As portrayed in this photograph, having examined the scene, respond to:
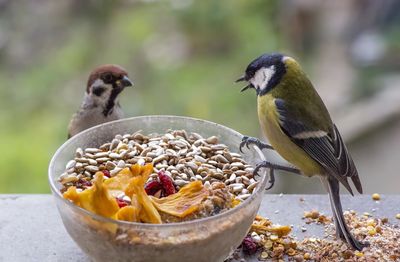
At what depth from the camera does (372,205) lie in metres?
2.30

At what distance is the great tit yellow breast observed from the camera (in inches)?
86.5

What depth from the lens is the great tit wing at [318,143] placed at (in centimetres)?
214

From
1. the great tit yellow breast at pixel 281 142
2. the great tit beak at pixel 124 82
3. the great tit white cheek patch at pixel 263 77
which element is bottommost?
the great tit yellow breast at pixel 281 142

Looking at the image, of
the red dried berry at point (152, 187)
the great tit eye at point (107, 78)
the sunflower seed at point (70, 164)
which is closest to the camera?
the red dried berry at point (152, 187)

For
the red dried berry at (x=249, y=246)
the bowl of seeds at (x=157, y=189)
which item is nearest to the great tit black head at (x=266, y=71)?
the bowl of seeds at (x=157, y=189)

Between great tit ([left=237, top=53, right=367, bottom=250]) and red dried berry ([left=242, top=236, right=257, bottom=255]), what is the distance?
23cm

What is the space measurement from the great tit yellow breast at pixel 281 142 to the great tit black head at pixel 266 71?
0.05m

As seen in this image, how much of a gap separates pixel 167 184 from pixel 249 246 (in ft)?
1.11

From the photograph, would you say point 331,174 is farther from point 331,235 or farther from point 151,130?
point 151,130

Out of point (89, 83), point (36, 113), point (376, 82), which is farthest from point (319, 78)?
point (89, 83)

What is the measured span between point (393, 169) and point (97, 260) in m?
2.80

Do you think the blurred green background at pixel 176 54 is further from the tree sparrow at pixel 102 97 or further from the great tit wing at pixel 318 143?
the great tit wing at pixel 318 143

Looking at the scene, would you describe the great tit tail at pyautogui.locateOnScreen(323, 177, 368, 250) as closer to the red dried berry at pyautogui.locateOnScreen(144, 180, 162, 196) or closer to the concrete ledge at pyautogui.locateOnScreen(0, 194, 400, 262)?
the concrete ledge at pyautogui.locateOnScreen(0, 194, 400, 262)

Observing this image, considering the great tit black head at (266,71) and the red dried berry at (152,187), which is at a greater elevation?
the great tit black head at (266,71)
